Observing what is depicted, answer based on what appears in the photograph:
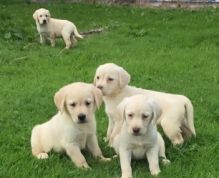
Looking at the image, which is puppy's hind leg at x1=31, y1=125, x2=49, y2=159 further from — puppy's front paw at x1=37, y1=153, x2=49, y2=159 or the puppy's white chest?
the puppy's white chest

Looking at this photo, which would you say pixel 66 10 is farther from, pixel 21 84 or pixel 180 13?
pixel 21 84

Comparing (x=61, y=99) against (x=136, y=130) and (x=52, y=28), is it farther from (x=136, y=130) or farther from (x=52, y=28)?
(x=52, y=28)

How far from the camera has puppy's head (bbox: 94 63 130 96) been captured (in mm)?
6902

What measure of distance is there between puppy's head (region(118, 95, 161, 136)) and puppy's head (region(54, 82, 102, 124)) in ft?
1.04

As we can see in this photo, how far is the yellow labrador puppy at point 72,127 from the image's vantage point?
6094mm

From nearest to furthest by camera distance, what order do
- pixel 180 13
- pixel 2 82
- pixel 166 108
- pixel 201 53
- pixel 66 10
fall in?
pixel 166 108
pixel 2 82
pixel 201 53
pixel 180 13
pixel 66 10

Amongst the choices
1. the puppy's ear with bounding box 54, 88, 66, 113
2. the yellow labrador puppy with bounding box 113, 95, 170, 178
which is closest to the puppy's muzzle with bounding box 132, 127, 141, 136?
the yellow labrador puppy with bounding box 113, 95, 170, 178

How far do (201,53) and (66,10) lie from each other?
845 centimetres

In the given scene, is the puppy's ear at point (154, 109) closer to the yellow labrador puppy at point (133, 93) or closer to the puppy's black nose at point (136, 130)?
the puppy's black nose at point (136, 130)

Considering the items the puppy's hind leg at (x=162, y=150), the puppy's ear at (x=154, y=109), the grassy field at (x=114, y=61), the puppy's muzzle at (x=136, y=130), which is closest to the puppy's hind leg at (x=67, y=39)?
the grassy field at (x=114, y=61)

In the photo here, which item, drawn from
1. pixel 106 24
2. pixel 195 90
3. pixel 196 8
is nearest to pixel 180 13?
pixel 196 8

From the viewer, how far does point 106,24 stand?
1741 centimetres

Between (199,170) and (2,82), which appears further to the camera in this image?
(2,82)

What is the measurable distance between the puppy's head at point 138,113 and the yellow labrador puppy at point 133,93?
80 cm
